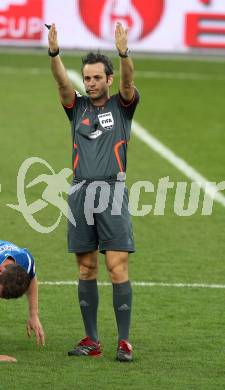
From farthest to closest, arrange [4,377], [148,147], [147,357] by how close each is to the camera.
Answer: [148,147], [147,357], [4,377]

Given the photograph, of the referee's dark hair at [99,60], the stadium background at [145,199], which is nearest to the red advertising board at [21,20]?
the stadium background at [145,199]

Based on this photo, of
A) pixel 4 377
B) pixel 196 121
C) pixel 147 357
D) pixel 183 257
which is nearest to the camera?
pixel 4 377

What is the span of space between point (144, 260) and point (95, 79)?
14.1 ft

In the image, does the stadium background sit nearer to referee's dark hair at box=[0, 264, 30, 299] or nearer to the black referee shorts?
referee's dark hair at box=[0, 264, 30, 299]

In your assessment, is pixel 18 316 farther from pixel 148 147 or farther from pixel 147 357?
pixel 148 147

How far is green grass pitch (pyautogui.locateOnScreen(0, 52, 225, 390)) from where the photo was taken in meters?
10.5

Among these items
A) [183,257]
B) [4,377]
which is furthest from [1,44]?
[4,377]

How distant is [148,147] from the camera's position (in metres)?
22.1

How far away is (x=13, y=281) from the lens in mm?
9891

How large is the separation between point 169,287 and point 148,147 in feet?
28.5

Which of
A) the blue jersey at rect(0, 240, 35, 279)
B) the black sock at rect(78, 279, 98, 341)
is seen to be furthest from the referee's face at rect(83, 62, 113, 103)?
the black sock at rect(78, 279, 98, 341)

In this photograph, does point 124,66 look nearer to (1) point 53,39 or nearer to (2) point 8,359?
(1) point 53,39

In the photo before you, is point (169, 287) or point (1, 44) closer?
point (169, 287)

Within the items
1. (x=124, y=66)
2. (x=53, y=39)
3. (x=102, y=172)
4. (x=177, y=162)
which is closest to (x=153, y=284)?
(x=102, y=172)
